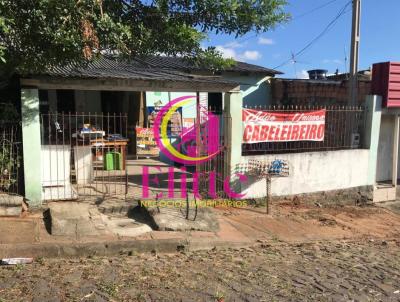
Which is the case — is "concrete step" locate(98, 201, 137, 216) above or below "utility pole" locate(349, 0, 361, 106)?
below

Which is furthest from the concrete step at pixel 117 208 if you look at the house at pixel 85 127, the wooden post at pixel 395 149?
the wooden post at pixel 395 149

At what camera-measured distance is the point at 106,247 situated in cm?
623

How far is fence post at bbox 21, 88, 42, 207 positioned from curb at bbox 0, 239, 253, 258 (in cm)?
177

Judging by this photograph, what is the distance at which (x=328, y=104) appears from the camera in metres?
13.6

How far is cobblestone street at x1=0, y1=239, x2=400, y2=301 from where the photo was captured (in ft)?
15.8

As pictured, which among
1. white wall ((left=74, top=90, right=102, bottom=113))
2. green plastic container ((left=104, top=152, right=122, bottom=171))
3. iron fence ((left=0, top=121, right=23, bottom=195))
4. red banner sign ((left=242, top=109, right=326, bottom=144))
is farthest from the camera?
white wall ((left=74, top=90, right=102, bottom=113))

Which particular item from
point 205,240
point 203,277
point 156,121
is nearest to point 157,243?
point 205,240

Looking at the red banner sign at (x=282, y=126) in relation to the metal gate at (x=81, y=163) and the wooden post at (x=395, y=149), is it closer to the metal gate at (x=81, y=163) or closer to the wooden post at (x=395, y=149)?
the wooden post at (x=395, y=149)

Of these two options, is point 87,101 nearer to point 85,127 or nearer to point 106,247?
point 85,127

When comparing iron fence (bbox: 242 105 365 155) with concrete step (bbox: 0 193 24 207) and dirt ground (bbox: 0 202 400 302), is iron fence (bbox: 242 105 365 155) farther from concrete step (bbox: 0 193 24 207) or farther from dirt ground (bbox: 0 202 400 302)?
concrete step (bbox: 0 193 24 207)

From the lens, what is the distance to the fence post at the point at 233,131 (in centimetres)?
889

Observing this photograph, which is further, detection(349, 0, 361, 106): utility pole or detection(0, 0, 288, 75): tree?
detection(349, 0, 361, 106): utility pole

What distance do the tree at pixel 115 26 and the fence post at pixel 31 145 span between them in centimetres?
107

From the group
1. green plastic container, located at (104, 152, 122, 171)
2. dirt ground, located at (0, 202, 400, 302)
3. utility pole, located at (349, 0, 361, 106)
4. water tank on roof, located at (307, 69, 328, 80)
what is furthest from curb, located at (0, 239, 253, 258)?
water tank on roof, located at (307, 69, 328, 80)
